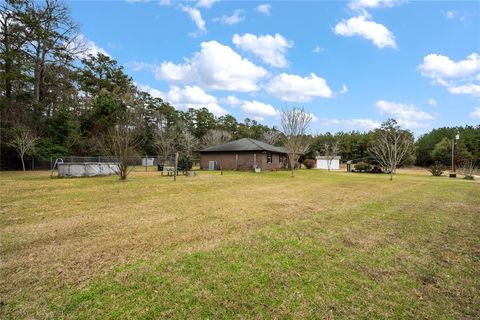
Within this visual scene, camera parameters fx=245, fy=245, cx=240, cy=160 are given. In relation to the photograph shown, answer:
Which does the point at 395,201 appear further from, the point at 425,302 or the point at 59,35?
the point at 59,35

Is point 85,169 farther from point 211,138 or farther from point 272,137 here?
point 272,137

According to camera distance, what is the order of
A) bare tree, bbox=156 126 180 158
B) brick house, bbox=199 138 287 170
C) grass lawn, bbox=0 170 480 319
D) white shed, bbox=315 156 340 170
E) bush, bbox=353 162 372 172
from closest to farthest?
grass lawn, bbox=0 170 480 319
brick house, bbox=199 138 287 170
bush, bbox=353 162 372 172
white shed, bbox=315 156 340 170
bare tree, bbox=156 126 180 158

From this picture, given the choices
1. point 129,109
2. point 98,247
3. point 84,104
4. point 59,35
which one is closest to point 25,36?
point 59,35

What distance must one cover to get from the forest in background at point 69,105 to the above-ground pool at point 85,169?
7.14 m

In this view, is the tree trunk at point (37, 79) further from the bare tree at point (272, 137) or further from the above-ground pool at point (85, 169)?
the bare tree at point (272, 137)

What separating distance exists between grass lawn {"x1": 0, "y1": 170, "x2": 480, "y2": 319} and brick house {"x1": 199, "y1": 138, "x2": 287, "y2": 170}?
56.6 feet

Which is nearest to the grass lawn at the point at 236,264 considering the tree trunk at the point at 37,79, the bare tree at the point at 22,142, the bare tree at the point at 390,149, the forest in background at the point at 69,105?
the bare tree at the point at 390,149

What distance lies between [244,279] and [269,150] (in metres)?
22.6

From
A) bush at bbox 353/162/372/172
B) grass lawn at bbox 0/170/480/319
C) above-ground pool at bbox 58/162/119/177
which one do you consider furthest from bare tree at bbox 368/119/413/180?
above-ground pool at bbox 58/162/119/177

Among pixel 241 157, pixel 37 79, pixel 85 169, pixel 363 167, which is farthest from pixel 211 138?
pixel 85 169

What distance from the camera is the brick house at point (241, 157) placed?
24.0 metres

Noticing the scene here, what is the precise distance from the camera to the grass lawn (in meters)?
2.54

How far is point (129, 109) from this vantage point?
119ft

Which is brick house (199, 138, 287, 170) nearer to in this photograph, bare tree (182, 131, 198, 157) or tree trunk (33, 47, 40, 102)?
bare tree (182, 131, 198, 157)
